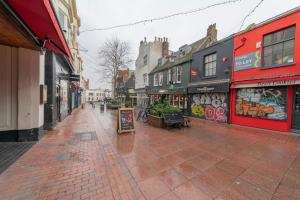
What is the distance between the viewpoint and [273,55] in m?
7.80

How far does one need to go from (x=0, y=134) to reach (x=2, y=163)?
2055mm

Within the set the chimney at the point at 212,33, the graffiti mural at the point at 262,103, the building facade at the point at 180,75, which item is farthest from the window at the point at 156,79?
the graffiti mural at the point at 262,103

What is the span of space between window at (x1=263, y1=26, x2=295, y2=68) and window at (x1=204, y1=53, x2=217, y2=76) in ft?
10.8

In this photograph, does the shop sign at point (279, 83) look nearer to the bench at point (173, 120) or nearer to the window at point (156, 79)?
the bench at point (173, 120)

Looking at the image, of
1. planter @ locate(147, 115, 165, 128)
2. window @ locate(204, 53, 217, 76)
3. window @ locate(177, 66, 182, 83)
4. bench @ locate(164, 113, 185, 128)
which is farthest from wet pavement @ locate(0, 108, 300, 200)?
window @ locate(177, 66, 182, 83)

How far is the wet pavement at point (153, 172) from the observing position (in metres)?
2.57

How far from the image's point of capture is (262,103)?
26.4 ft

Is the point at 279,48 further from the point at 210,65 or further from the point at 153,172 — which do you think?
the point at 153,172

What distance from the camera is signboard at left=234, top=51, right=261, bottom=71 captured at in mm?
8417

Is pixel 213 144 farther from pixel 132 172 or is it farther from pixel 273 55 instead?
pixel 273 55

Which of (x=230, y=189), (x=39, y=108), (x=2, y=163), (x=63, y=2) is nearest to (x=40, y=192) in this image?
(x=2, y=163)

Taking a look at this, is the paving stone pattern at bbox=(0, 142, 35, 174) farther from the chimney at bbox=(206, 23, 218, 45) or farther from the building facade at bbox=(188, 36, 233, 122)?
the chimney at bbox=(206, 23, 218, 45)

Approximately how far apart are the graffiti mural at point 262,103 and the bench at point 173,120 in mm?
3932

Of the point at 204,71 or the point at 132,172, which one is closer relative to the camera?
the point at 132,172
